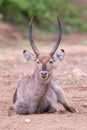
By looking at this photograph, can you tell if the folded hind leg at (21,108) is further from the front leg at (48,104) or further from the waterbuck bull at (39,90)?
the front leg at (48,104)

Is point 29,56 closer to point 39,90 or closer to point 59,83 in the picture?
point 39,90

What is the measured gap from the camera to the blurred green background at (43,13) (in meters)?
29.6

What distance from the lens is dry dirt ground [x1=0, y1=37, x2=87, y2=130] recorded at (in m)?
8.77

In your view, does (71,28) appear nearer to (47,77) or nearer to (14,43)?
(14,43)

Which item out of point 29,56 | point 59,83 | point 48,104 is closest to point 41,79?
point 48,104

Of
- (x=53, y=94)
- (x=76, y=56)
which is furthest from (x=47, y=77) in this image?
(x=76, y=56)

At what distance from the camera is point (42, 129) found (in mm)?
8375

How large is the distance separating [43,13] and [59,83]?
1638 cm

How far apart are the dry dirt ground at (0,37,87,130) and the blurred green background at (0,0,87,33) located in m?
5.52

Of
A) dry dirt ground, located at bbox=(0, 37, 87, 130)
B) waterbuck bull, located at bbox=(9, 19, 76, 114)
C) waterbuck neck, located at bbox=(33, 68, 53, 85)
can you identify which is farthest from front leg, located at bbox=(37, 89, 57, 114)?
waterbuck neck, located at bbox=(33, 68, 53, 85)

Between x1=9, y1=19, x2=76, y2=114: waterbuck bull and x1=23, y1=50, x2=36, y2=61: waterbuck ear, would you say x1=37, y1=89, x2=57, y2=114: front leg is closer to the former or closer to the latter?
x1=9, y1=19, x2=76, y2=114: waterbuck bull

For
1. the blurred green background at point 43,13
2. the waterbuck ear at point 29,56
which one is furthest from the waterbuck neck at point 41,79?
→ the blurred green background at point 43,13

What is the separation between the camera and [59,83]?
1358 centimetres

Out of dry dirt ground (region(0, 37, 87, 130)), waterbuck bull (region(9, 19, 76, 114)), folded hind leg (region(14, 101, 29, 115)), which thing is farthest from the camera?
folded hind leg (region(14, 101, 29, 115))
